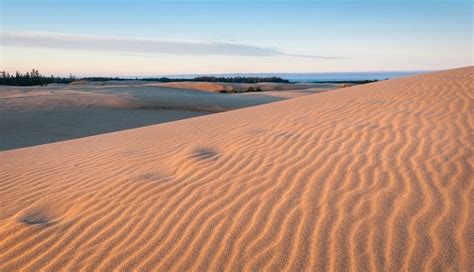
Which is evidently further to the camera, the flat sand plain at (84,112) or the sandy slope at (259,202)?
the flat sand plain at (84,112)

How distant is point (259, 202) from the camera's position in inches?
151

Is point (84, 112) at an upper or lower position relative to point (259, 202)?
lower

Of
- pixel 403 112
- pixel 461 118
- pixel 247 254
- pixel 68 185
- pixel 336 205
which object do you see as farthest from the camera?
pixel 403 112

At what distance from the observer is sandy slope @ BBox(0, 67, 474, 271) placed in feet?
9.96

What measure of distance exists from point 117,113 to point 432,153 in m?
12.8

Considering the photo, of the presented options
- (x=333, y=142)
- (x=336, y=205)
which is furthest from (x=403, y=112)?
(x=336, y=205)

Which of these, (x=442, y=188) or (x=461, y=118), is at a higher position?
(x=461, y=118)

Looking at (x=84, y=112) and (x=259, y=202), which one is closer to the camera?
(x=259, y=202)

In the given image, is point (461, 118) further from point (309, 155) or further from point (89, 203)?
point (89, 203)

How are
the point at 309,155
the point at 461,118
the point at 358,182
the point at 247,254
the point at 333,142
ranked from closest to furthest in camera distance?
1. the point at 247,254
2. the point at 358,182
3. the point at 309,155
4. the point at 333,142
5. the point at 461,118

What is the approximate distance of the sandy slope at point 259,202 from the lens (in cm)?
304

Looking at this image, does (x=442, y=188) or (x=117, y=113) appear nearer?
(x=442, y=188)

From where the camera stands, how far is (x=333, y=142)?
552 cm

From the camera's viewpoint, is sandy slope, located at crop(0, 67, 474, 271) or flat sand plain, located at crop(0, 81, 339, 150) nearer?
sandy slope, located at crop(0, 67, 474, 271)
